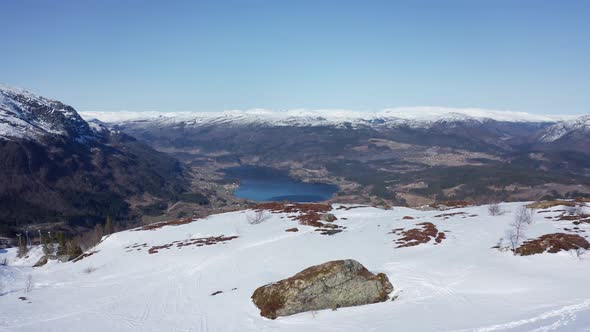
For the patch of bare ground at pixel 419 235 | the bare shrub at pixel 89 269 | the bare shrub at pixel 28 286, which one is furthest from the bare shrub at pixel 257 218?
the bare shrub at pixel 28 286

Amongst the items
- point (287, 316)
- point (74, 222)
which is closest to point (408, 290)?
point (287, 316)

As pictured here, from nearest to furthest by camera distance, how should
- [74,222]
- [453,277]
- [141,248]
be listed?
[453,277]
[141,248]
[74,222]

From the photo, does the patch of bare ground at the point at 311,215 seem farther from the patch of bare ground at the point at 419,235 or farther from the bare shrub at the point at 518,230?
the bare shrub at the point at 518,230

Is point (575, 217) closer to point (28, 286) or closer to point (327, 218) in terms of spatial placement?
point (327, 218)

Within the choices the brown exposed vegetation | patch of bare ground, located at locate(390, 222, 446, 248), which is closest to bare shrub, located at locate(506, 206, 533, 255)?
the brown exposed vegetation

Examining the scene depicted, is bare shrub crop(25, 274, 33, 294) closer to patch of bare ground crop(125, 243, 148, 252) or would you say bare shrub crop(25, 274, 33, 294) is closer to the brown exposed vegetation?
patch of bare ground crop(125, 243, 148, 252)

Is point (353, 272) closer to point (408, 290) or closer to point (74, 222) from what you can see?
point (408, 290)
